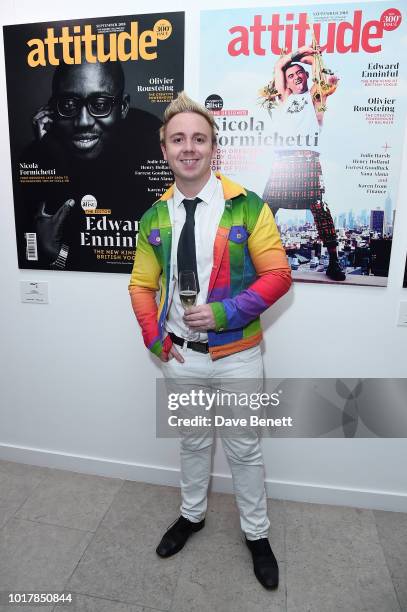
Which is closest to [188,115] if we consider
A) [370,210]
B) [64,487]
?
[370,210]

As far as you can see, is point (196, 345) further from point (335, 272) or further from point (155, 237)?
point (335, 272)

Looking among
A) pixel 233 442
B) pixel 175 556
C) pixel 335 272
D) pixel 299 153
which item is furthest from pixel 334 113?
pixel 175 556

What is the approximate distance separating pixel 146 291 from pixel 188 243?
28 cm

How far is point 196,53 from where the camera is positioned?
1.72m

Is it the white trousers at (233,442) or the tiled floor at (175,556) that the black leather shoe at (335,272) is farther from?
the tiled floor at (175,556)

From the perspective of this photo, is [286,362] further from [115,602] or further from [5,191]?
[5,191]

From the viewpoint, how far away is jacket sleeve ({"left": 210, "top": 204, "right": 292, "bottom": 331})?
1463mm

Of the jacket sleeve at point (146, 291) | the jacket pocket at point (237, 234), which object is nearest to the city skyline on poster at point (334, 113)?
the jacket pocket at point (237, 234)

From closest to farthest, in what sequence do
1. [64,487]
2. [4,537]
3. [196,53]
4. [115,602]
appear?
[115,602]
[196,53]
[4,537]
[64,487]

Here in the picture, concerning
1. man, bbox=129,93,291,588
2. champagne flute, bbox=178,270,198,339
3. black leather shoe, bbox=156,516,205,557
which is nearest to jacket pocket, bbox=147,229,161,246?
man, bbox=129,93,291,588

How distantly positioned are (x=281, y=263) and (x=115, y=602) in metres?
1.42

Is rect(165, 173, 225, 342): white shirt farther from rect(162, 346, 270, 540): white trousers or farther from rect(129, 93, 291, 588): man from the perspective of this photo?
rect(162, 346, 270, 540): white trousers

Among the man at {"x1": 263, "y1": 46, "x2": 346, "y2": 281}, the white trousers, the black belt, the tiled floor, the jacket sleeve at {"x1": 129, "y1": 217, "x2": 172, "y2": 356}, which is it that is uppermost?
the man at {"x1": 263, "y1": 46, "x2": 346, "y2": 281}

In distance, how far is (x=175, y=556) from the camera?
1.75 m
